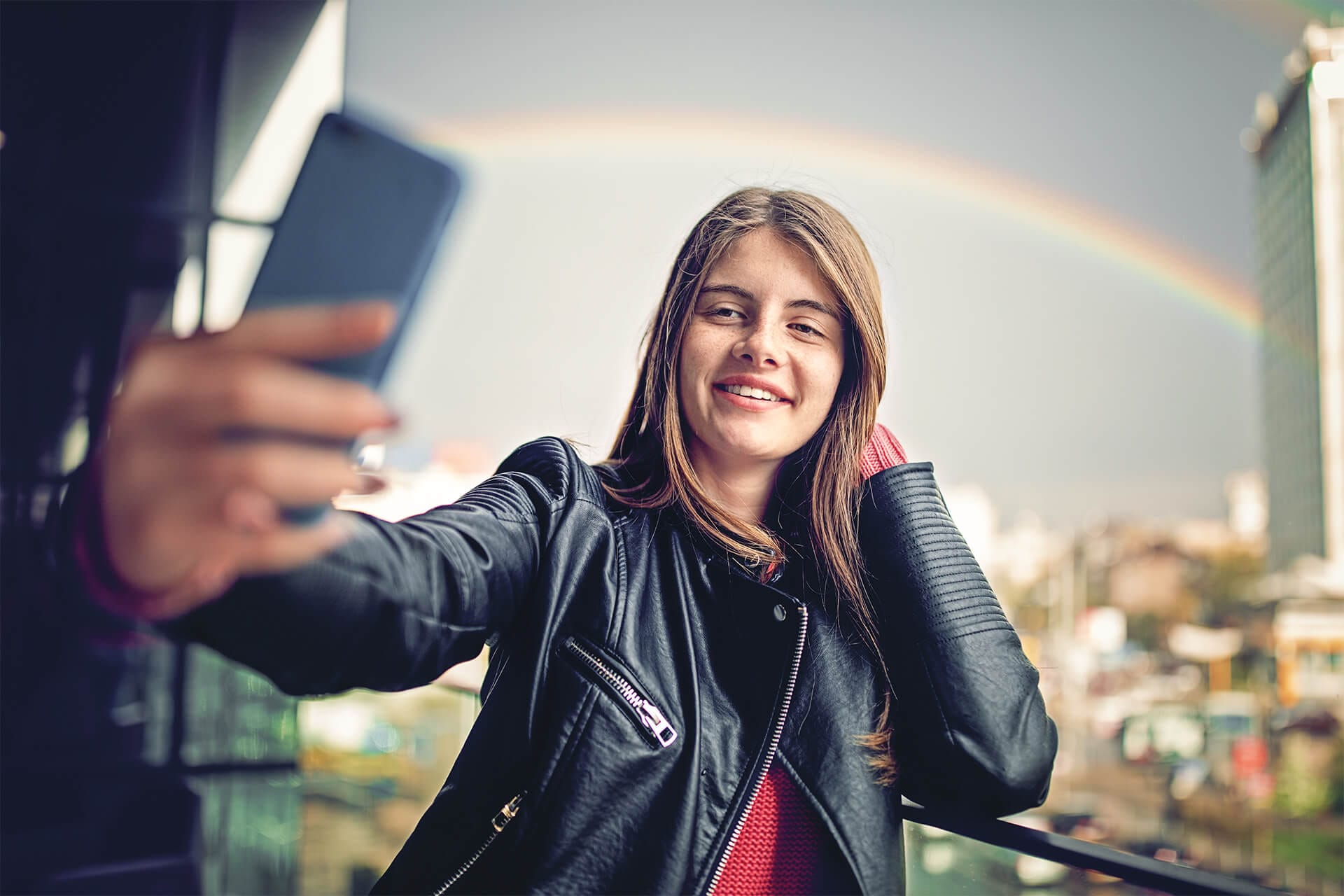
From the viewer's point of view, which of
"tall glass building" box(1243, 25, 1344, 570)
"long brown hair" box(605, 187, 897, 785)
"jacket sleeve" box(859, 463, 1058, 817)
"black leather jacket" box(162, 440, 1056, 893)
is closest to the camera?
"black leather jacket" box(162, 440, 1056, 893)

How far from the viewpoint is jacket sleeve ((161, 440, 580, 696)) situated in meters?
0.78

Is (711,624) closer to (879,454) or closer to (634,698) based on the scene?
(634,698)

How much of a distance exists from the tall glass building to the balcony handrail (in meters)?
54.4

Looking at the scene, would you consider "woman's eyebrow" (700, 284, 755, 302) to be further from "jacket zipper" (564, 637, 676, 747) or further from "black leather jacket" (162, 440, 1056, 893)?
A: "jacket zipper" (564, 637, 676, 747)

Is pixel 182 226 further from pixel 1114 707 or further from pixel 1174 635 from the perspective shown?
pixel 1174 635

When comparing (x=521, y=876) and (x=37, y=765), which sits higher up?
(x=521, y=876)

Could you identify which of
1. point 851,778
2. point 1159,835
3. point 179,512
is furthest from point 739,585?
point 1159,835

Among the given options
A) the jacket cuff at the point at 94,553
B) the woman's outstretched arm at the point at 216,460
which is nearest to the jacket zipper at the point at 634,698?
the woman's outstretched arm at the point at 216,460

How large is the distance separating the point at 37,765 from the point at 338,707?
1.11m

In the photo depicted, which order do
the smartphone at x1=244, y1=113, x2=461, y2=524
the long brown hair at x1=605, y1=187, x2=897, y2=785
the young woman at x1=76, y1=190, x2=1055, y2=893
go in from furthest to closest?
the long brown hair at x1=605, y1=187, x2=897, y2=785, the young woman at x1=76, y1=190, x2=1055, y2=893, the smartphone at x1=244, y1=113, x2=461, y2=524

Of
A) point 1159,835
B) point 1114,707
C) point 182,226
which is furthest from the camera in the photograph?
point 1114,707

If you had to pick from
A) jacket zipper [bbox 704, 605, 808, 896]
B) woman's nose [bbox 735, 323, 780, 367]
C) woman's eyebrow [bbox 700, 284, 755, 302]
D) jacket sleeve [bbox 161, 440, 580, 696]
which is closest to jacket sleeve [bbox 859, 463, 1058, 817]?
jacket zipper [bbox 704, 605, 808, 896]

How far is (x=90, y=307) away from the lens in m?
4.19

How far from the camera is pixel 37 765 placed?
150 inches
